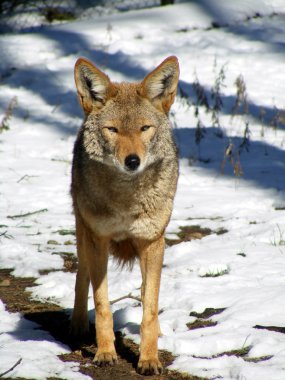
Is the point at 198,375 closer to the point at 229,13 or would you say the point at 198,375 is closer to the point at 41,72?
the point at 41,72

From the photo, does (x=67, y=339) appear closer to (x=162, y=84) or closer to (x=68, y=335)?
(x=68, y=335)

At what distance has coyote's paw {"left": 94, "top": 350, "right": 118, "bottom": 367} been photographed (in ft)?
15.3

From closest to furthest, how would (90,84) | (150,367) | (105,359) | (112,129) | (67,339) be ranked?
(150,367), (105,359), (112,129), (90,84), (67,339)

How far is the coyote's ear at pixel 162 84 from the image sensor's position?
5008mm

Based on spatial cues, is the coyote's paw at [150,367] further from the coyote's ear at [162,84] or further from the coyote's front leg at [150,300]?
the coyote's ear at [162,84]

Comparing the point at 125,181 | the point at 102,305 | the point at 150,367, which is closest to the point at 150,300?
the point at 102,305

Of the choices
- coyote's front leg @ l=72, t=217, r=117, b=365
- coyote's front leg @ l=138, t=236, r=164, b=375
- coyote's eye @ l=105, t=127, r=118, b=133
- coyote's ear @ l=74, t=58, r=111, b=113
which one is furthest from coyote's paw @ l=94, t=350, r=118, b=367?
coyote's ear @ l=74, t=58, r=111, b=113

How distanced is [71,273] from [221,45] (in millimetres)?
8128

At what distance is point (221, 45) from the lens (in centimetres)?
1362

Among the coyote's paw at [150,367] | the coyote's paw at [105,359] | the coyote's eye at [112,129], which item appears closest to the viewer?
the coyote's paw at [150,367]

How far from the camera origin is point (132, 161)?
15.1ft

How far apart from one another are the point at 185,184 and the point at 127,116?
473 centimetres

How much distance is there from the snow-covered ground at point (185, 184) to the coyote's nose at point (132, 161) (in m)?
1.15

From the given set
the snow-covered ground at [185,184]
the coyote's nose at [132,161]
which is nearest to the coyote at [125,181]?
the coyote's nose at [132,161]
